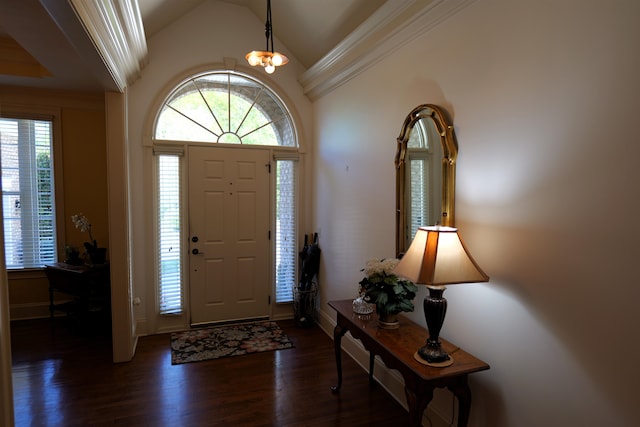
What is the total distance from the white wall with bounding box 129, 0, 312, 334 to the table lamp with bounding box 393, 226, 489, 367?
10.1 feet

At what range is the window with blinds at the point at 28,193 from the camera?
426 centimetres

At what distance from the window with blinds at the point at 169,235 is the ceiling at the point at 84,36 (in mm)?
1008

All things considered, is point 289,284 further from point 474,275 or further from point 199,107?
point 474,275

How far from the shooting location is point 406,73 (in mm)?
2668

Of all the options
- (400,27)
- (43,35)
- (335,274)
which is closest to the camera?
(43,35)

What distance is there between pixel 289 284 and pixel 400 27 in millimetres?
3155

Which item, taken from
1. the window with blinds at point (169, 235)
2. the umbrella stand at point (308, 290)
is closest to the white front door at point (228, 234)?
the window with blinds at point (169, 235)

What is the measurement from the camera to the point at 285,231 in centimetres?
455

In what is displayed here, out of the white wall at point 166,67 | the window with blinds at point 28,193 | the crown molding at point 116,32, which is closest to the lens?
the crown molding at point 116,32

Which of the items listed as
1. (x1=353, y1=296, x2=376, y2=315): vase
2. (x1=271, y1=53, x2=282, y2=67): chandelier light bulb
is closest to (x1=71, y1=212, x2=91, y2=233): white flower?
(x1=271, y1=53, x2=282, y2=67): chandelier light bulb

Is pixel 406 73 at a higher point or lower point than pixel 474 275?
higher

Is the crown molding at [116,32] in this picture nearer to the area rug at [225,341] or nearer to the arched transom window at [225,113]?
the arched transom window at [225,113]

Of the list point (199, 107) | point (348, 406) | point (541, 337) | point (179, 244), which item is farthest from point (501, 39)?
point (179, 244)

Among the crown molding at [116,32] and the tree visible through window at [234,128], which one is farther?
the tree visible through window at [234,128]
